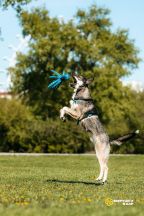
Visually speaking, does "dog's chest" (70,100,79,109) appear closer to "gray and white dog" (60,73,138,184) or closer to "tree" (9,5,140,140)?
"gray and white dog" (60,73,138,184)

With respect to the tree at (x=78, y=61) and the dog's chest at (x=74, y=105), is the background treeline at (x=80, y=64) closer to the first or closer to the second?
the tree at (x=78, y=61)

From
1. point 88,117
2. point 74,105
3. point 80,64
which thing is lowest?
point 88,117

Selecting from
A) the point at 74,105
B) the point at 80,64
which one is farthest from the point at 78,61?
the point at 74,105

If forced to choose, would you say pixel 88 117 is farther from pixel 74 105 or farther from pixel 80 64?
pixel 80 64

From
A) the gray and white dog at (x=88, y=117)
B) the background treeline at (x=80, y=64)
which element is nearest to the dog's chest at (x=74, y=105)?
the gray and white dog at (x=88, y=117)

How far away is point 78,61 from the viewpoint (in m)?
72.8

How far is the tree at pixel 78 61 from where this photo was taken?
7088cm

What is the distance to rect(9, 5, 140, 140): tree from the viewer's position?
233ft

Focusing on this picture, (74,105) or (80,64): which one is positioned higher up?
(80,64)

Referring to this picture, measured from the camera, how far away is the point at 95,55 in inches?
2795

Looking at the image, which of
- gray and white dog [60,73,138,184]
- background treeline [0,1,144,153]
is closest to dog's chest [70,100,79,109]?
gray and white dog [60,73,138,184]

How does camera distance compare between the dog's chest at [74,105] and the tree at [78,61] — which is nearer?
the dog's chest at [74,105]

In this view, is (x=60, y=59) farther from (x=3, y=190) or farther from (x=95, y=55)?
(x=3, y=190)

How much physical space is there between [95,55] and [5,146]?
15634 millimetres
